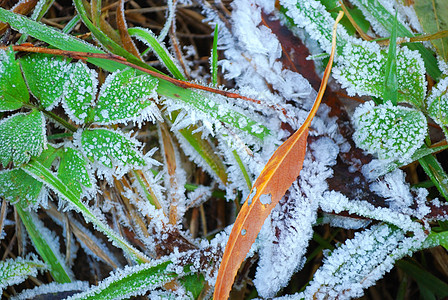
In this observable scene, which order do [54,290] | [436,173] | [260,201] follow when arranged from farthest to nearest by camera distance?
[54,290] < [436,173] < [260,201]

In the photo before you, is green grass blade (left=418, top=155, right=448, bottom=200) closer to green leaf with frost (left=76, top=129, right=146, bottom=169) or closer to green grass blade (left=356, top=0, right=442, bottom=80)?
green grass blade (left=356, top=0, right=442, bottom=80)

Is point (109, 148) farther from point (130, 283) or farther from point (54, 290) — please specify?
point (54, 290)

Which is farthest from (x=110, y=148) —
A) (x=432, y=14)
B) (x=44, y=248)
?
(x=432, y=14)

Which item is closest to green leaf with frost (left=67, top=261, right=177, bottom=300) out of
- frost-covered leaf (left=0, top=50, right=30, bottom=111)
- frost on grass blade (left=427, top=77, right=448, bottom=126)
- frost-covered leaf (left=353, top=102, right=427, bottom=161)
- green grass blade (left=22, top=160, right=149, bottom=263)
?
green grass blade (left=22, top=160, right=149, bottom=263)

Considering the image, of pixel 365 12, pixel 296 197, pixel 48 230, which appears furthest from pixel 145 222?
pixel 365 12

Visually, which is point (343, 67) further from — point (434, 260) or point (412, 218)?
point (434, 260)
